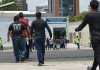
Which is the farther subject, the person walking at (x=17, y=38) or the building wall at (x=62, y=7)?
the building wall at (x=62, y=7)

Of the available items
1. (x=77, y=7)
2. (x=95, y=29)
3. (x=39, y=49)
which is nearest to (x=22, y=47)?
(x=39, y=49)

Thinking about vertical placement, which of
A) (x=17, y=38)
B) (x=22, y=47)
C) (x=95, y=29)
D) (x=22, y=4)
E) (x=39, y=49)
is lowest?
(x=22, y=4)

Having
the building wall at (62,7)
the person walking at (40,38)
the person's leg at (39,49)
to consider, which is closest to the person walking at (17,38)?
the person walking at (40,38)

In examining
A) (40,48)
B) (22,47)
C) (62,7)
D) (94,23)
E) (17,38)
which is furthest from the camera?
(62,7)

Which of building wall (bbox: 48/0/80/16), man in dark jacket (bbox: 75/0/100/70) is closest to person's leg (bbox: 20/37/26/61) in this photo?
man in dark jacket (bbox: 75/0/100/70)

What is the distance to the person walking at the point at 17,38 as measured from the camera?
15680mm

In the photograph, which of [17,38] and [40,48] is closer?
[40,48]

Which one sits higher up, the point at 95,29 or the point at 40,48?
the point at 95,29

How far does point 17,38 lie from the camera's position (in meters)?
15.8

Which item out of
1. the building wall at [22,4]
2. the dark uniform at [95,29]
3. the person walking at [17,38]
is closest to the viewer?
the dark uniform at [95,29]

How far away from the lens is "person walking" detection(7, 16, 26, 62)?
15.7 m

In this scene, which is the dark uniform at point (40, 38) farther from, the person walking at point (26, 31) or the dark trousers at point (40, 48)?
the person walking at point (26, 31)

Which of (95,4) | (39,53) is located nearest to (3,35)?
(39,53)

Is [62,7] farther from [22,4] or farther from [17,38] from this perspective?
[17,38]
